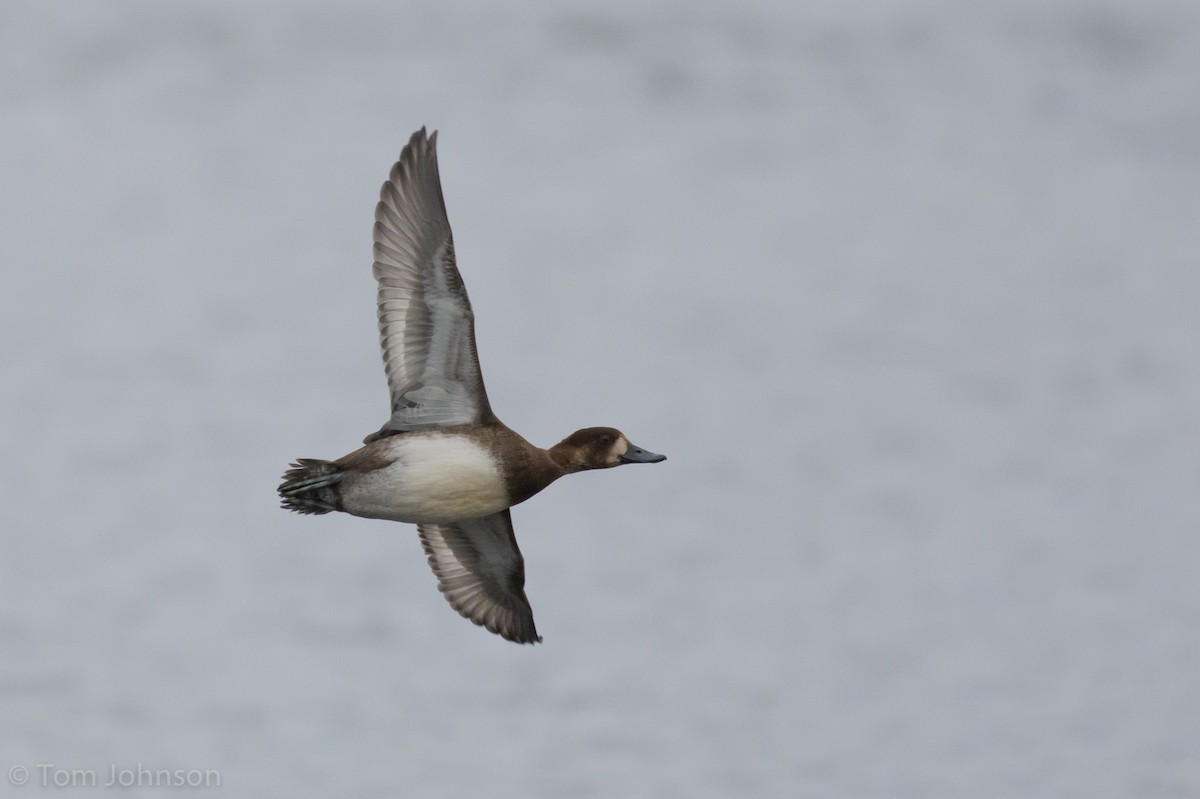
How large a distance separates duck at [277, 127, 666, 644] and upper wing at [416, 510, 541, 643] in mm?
1140

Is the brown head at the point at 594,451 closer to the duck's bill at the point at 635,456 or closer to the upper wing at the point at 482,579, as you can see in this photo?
the duck's bill at the point at 635,456

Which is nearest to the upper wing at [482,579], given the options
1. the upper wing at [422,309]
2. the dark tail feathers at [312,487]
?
the upper wing at [422,309]

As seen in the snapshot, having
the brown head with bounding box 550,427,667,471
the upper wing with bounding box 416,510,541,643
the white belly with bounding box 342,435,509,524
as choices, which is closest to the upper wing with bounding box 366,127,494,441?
the white belly with bounding box 342,435,509,524

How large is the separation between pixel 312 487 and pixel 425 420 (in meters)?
0.62

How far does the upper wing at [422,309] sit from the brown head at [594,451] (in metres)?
0.49

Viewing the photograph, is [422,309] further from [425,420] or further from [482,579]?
[482,579]

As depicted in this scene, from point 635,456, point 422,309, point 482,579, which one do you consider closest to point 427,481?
point 422,309

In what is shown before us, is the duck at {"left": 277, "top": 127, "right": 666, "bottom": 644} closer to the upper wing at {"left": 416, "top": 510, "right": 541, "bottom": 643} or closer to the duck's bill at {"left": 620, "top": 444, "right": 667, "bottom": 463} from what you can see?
the duck's bill at {"left": 620, "top": 444, "right": 667, "bottom": 463}

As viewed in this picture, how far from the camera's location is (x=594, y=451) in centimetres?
855

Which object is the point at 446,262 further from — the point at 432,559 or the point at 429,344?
the point at 432,559

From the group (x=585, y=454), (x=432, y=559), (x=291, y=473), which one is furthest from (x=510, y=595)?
(x=291, y=473)

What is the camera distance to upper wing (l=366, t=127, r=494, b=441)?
8.16 meters

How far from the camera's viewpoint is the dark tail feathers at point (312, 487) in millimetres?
7922

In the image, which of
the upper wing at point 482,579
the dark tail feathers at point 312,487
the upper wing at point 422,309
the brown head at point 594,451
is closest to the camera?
the dark tail feathers at point 312,487
